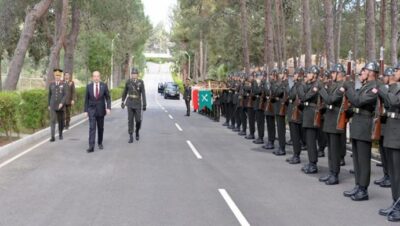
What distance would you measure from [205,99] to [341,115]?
1889 cm

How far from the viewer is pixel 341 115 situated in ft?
29.9

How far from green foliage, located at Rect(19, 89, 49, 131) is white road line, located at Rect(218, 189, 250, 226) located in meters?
9.26

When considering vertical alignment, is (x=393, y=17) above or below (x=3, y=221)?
above

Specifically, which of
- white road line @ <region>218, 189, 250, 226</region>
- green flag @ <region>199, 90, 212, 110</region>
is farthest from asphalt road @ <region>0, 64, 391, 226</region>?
green flag @ <region>199, 90, 212, 110</region>

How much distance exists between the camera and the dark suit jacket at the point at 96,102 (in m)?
13.8

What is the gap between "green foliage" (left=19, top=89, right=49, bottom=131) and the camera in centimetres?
1661

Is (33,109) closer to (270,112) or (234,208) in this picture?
(270,112)

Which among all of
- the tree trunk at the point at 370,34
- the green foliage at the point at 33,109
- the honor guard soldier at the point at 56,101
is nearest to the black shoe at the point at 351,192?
the honor guard soldier at the point at 56,101

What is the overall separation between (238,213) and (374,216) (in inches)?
69.8

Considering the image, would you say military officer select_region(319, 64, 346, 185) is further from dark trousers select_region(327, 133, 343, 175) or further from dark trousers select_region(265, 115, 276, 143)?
dark trousers select_region(265, 115, 276, 143)

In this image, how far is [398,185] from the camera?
24.5ft

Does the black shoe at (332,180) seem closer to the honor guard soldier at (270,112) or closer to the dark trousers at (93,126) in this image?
the honor guard soldier at (270,112)

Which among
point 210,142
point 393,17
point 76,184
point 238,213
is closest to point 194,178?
point 76,184

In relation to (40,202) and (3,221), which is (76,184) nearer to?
(40,202)
